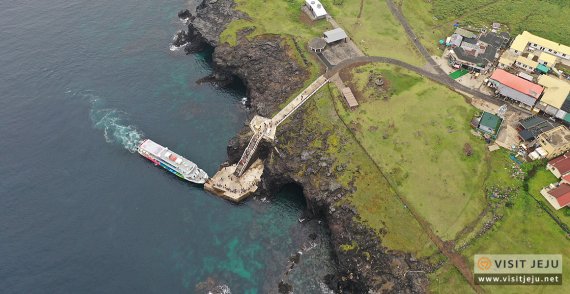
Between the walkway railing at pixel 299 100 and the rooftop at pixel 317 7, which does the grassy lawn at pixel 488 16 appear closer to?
the rooftop at pixel 317 7

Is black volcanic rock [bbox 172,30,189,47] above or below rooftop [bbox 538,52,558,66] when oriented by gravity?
above

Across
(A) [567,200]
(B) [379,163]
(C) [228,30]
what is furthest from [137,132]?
(A) [567,200]

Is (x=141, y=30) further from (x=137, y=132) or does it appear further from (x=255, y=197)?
(x=255, y=197)

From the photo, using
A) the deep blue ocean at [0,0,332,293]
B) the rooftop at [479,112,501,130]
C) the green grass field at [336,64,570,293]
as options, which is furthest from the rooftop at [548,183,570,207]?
the deep blue ocean at [0,0,332,293]

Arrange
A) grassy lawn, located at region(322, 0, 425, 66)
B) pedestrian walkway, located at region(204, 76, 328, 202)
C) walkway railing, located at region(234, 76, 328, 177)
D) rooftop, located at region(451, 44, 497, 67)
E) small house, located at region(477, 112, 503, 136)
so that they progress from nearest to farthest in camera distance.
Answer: small house, located at region(477, 112, 503, 136)
pedestrian walkway, located at region(204, 76, 328, 202)
walkway railing, located at region(234, 76, 328, 177)
rooftop, located at region(451, 44, 497, 67)
grassy lawn, located at region(322, 0, 425, 66)

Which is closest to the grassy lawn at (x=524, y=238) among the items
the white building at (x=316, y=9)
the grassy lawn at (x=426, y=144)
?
the grassy lawn at (x=426, y=144)

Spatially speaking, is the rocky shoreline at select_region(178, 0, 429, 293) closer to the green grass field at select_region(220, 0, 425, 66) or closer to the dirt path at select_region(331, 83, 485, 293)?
the green grass field at select_region(220, 0, 425, 66)

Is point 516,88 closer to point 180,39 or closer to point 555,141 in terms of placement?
point 555,141
